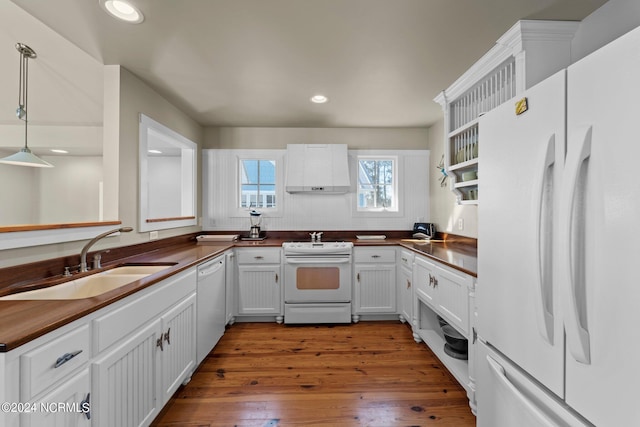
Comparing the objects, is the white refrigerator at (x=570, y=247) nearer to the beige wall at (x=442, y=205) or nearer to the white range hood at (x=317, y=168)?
the beige wall at (x=442, y=205)

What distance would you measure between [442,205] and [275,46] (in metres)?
2.52

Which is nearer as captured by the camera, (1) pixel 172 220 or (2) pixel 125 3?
(2) pixel 125 3

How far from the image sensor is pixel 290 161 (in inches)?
133

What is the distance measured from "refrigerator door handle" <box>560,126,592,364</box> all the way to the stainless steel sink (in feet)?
6.77

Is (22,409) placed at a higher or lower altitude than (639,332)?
lower

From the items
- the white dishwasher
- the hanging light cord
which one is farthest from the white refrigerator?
the hanging light cord

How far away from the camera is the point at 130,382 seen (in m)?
1.32

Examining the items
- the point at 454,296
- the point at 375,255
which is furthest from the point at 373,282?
the point at 454,296

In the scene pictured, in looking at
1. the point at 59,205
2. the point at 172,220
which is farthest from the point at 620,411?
the point at 59,205

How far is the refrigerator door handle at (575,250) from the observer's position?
703 mm

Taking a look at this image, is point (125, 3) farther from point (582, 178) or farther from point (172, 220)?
point (582, 178)

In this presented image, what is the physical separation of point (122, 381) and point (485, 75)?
282cm

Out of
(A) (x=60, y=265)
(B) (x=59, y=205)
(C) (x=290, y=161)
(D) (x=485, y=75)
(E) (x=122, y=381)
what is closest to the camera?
(E) (x=122, y=381)

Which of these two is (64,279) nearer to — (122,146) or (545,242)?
(122,146)
